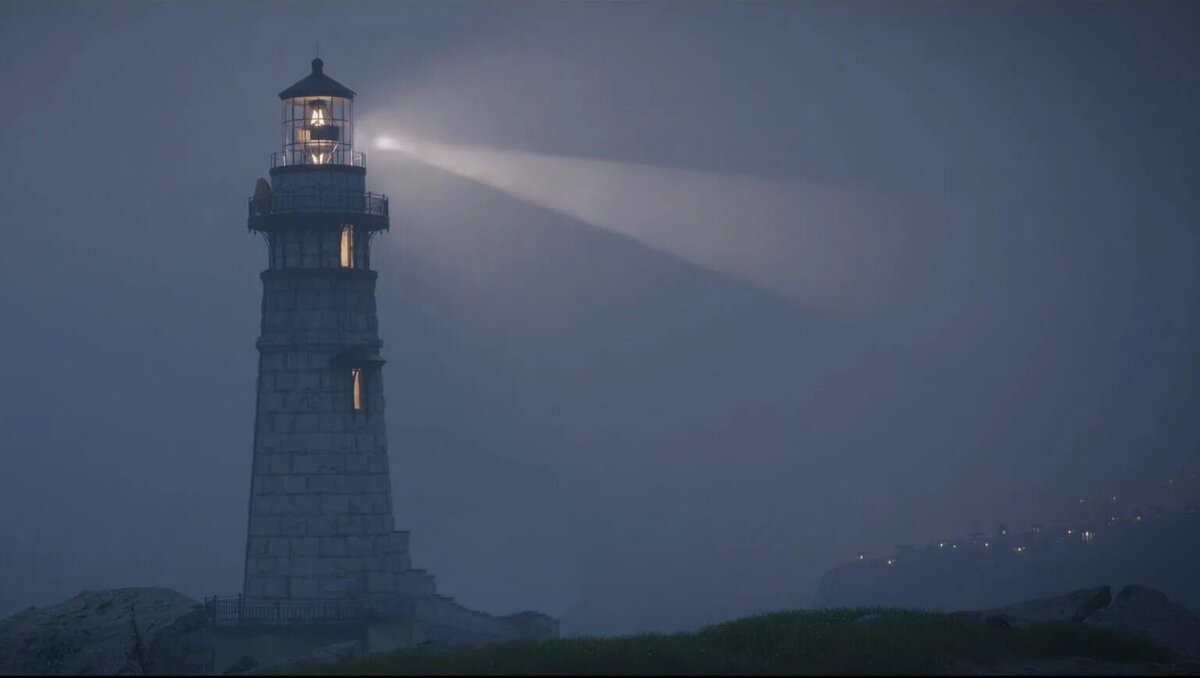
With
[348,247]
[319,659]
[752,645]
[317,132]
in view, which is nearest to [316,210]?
[348,247]

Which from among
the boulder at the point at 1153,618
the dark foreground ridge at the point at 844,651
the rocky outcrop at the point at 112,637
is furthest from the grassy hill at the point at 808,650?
the rocky outcrop at the point at 112,637

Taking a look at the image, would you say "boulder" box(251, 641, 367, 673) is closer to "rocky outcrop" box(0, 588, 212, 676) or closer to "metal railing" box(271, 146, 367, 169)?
"rocky outcrop" box(0, 588, 212, 676)

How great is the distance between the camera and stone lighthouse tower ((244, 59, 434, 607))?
183 ft

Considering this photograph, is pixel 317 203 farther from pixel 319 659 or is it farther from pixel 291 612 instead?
pixel 319 659

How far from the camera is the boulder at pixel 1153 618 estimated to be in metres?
43.0

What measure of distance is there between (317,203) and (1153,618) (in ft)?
93.2

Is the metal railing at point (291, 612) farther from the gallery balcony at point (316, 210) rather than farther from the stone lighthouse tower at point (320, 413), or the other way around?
the gallery balcony at point (316, 210)

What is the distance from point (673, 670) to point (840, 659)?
13.2ft

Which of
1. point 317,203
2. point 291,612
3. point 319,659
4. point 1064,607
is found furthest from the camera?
point 317,203

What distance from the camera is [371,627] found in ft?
181

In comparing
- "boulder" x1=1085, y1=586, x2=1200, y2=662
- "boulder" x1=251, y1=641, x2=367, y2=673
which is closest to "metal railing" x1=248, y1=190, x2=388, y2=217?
"boulder" x1=251, y1=641, x2=367, y2=673

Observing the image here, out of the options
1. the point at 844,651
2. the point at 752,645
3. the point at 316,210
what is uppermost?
the point at 316,210

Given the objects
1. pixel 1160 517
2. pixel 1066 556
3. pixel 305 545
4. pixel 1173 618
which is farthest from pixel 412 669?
pixel 1160 517

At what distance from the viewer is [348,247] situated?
57.9 meters
